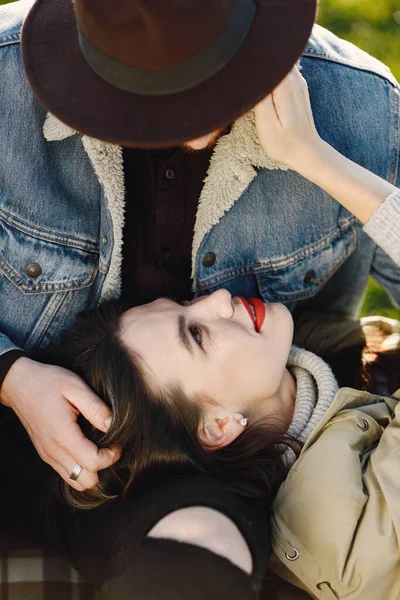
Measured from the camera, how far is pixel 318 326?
292cm

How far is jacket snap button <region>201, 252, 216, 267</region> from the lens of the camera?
2588 mm

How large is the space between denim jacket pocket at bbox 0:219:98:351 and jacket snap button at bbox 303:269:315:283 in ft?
2.78

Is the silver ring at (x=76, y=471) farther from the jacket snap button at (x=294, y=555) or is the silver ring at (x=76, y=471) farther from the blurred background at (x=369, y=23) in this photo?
the blurred background at (x=369, y=23)

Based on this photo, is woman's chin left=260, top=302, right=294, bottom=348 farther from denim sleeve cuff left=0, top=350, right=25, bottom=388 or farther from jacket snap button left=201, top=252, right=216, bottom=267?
denim sleeve cuff left=0, top=350, right=25, bottom=388

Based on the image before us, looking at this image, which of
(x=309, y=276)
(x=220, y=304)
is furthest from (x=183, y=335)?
(x=309, y=276)

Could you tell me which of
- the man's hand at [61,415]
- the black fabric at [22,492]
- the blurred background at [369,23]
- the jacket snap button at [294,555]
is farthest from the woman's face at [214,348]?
the blurred background at [369,23]

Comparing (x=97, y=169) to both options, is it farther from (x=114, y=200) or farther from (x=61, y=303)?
(x=61, y=303)

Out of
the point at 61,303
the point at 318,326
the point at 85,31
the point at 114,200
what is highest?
the point at 85,31

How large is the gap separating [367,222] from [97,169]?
2.98ft

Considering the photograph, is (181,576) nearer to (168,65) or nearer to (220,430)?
(220,430)

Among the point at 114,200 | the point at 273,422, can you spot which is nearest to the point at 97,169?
the point at 114,200

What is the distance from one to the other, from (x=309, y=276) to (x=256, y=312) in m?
0.53

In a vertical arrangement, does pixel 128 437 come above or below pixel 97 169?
below

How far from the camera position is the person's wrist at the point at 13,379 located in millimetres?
2359
